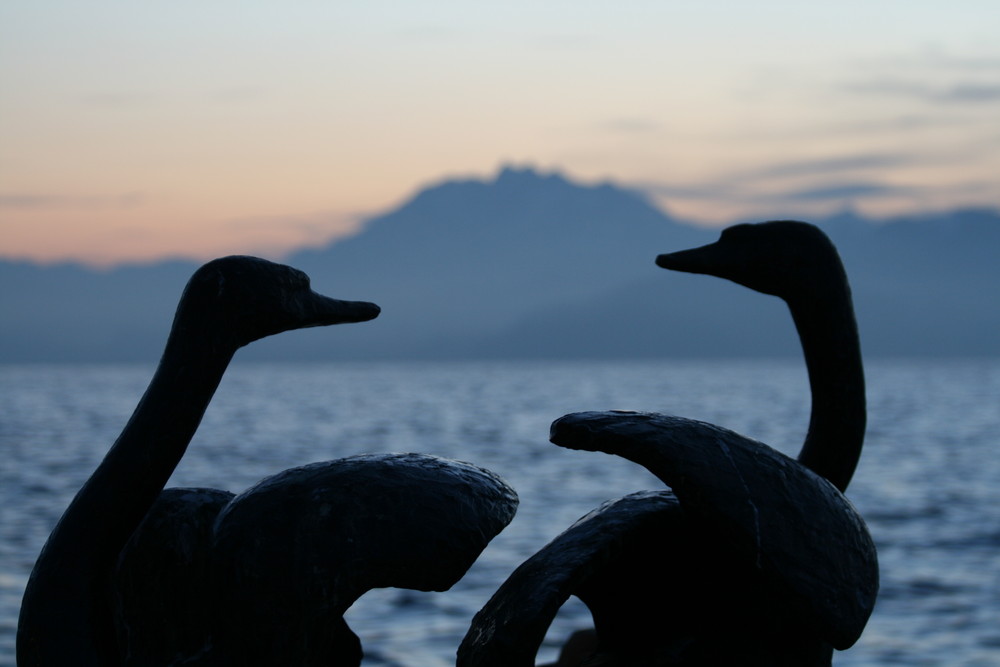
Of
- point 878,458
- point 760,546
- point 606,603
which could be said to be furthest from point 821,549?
point 878,458

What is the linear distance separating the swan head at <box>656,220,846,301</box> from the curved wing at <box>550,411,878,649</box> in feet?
2.72

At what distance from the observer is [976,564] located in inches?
626

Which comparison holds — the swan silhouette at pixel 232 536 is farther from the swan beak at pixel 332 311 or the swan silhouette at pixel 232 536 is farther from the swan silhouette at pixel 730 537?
the swan silhouette at pixel 730 537

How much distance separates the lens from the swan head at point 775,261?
539cm

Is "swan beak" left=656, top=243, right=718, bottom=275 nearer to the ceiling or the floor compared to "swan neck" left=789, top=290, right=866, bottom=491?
nearer to the ceiling

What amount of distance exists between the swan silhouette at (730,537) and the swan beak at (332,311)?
3.05ft

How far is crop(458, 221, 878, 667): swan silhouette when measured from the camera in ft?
15.2

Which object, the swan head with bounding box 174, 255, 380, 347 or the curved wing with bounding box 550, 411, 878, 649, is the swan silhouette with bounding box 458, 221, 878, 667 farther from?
the swan head with bounding box 174, 255, 380, 347

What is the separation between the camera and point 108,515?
15.7ft

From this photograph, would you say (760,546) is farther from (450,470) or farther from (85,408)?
(85,408)

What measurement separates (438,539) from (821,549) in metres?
1.45

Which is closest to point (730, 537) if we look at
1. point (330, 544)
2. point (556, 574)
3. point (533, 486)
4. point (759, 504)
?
point (759, 504)

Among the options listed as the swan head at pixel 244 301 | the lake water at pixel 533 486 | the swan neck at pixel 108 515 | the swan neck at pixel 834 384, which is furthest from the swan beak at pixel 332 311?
the lake water at pixel 533 486

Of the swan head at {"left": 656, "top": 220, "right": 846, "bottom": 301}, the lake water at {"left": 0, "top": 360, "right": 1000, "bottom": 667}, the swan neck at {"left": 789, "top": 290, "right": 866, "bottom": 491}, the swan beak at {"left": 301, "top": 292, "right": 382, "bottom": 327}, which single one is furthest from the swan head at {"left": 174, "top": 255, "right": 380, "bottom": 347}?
the lake water at {"left": 0, "top": 360, "right": 1000, "bottom": 667}
